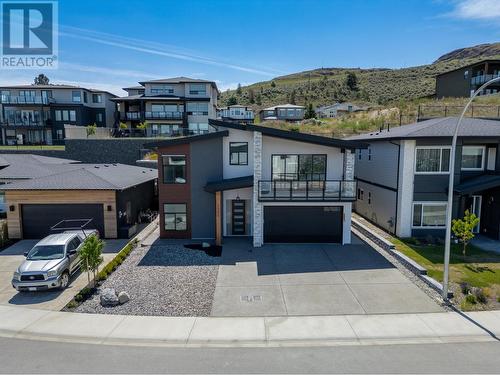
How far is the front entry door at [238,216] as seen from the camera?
1933 centimetres

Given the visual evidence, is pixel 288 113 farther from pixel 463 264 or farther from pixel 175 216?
pixel 463 264

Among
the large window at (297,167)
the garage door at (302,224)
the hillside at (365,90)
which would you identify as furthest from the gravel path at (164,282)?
the hillside at (365,90)

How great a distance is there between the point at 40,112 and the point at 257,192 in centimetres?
4558

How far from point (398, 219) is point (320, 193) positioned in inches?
202

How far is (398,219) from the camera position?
1922 centimetres

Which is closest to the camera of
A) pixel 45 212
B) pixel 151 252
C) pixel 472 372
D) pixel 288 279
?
pixel 472 372

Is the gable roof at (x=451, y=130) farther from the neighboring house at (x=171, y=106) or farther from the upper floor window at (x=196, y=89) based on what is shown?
the upper floor window at (x=196, y=89)

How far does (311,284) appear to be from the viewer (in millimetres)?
13164

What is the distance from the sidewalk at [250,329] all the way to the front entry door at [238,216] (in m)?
9.25

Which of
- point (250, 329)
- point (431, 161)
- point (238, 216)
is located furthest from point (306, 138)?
point (250, 329)

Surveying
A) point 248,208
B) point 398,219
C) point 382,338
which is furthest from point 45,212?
point 398,219

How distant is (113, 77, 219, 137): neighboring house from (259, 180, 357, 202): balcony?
97.7 feet

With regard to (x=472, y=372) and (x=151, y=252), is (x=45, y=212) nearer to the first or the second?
(x=151, y=252)

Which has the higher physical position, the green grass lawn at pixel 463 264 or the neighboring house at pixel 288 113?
the neighboring house at pixel 288 113
